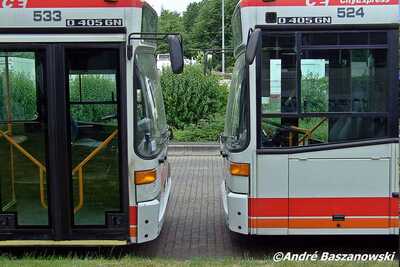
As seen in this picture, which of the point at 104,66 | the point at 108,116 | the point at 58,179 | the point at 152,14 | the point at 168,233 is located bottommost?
the point at 168,233

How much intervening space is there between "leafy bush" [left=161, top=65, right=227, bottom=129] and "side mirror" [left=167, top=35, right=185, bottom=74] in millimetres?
12338

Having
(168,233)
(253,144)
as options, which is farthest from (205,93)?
(253,144)

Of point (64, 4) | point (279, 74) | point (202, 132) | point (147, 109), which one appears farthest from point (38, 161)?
point (202, 132)

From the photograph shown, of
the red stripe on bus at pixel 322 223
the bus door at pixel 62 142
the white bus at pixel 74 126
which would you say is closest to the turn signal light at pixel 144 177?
the white bus at pixel 74 126

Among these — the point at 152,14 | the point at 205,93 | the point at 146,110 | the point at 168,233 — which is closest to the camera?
the point at 146,110

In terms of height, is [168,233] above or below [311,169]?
below

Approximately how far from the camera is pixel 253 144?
249 inches

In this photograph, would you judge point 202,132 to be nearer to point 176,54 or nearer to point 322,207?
point 322,207

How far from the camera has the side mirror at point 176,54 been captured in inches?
229

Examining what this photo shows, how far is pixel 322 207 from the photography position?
6371mm

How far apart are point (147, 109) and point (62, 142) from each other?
0.99 m

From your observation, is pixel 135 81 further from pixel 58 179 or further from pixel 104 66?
pixel 58 179

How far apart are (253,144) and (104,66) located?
1.72 m

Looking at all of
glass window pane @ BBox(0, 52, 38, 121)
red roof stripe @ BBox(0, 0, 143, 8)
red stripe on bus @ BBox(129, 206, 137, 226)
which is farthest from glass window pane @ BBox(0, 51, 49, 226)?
red stripe on bus @ BBox(129, 206, 137, 226)
